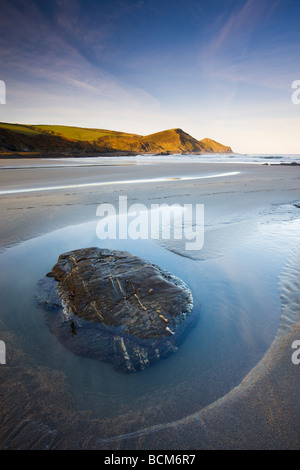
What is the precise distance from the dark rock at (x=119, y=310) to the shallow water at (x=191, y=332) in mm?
102

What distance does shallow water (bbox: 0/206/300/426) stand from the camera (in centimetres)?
160

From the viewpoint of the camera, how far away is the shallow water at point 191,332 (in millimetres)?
1602

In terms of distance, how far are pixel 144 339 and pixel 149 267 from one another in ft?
3.25

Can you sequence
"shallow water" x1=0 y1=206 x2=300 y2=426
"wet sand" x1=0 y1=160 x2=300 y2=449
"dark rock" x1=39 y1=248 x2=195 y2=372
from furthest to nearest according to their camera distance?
1. "dark rock" x1=39 y1=248 x2=195 y2=372
2. "shallow water" x1=0 y1=206 x2=300 y2=426
3. "wet sand" x1=0 y1=160 x2=300 y2=449

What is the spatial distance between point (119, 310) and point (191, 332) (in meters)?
0.76

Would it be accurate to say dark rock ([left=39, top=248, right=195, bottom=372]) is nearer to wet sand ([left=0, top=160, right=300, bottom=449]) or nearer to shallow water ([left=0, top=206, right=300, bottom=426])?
shallow water ([left=0, top=206, right=300, bottom=426])

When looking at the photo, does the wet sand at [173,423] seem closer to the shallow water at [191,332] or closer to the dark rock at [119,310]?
the shallow water at [191,332]

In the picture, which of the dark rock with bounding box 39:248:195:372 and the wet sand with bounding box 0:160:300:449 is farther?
the dark rock with bounding box 39:248:195:372

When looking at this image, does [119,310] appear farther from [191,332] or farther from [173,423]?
[173,423]

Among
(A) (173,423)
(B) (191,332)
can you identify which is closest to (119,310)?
(B) (191,332)

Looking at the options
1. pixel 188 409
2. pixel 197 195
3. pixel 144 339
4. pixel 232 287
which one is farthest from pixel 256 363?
pixel 197 195

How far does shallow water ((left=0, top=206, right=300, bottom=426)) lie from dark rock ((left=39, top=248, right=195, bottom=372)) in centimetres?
10

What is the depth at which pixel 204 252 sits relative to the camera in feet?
13.0

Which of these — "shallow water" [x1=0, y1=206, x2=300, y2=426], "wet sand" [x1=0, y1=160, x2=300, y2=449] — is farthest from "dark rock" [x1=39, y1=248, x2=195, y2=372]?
"wet sand" [x1=0, y1=160, x2=300, y2=449]
